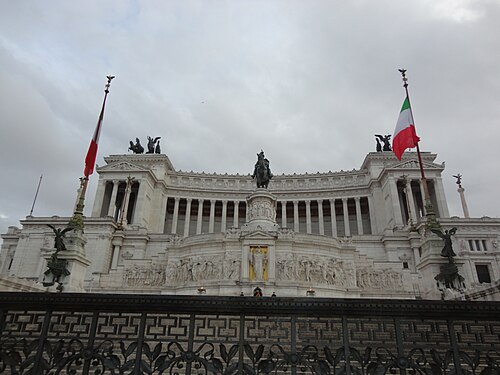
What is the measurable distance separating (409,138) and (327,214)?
41348 millimetres

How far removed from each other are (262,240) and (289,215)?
33741mm

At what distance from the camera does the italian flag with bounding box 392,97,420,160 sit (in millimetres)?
21719

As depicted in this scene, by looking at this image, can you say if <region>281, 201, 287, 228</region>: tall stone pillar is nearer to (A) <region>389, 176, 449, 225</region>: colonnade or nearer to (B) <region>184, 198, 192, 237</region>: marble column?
(B) <region>184, 198, 192, 237</region>: marble column

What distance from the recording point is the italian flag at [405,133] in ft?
71.3

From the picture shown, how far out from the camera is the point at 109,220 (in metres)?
41.5

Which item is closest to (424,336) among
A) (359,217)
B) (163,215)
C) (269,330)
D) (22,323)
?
(269,330)

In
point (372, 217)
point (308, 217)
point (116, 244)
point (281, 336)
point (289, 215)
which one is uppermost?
point (289, 215)

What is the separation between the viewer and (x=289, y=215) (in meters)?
62.7

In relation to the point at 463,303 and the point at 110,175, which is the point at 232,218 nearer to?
the point at 110,175

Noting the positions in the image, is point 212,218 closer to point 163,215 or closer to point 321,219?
point 163,215

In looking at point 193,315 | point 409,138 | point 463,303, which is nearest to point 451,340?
point 463,303

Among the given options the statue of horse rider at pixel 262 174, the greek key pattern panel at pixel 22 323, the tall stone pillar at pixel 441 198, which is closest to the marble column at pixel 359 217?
the tall stone pillar at pixel 441 198

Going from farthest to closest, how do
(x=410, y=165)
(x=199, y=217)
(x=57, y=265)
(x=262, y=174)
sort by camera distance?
(x=199, y=217)
(x=410, y=165)
(x=262, y=174)
(x=57, y=265)

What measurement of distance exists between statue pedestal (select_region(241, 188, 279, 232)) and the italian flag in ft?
42.2
